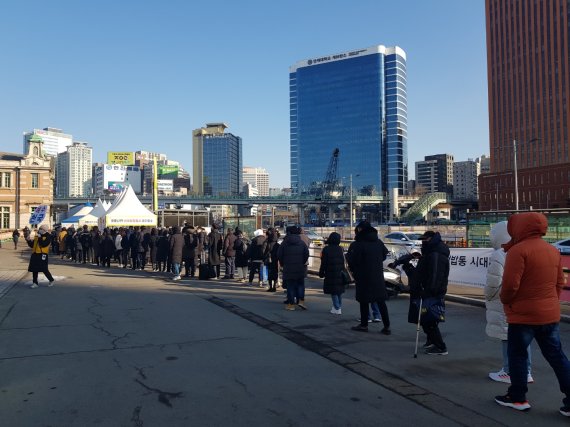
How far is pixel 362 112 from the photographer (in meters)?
167

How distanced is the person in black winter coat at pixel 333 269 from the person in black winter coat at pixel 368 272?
1.43m

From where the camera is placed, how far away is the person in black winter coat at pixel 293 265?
10609 mm

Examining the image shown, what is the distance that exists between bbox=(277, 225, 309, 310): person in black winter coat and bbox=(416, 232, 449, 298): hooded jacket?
396 cm

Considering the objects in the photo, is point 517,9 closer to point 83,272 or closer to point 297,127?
point 297,127

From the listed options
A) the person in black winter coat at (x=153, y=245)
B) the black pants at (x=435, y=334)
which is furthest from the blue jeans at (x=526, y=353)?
the person in black winter coat at (x=153, y=245)

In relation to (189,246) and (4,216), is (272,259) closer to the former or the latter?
(189,246)

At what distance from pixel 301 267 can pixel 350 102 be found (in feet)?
536

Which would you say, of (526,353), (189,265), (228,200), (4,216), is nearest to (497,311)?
(526,353)

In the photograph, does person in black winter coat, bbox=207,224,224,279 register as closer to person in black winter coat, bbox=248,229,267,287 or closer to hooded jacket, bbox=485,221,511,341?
person in black winter coat, bbox=248,229,267,287

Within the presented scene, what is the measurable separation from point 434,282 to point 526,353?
2.08 m

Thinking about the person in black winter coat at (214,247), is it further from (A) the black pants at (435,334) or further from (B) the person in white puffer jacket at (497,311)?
(B) the person in white puffer jacket at (497,311)

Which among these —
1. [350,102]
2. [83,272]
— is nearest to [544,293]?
[83,272]

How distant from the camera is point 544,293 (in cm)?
465

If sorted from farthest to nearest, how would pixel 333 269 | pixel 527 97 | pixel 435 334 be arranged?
1. pixel 527 97
2. pixel 333 269
3. pixel 435 334
